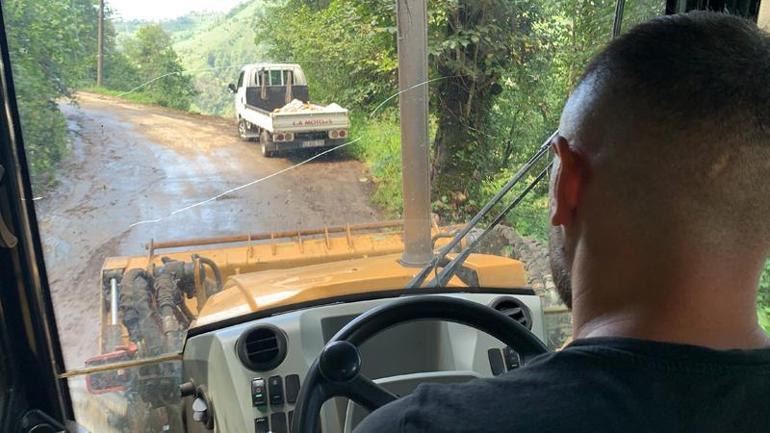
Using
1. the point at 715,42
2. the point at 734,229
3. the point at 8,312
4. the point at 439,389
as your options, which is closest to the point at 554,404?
the point at 439,389

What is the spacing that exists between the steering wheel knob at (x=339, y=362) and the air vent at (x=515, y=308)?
3.13ft

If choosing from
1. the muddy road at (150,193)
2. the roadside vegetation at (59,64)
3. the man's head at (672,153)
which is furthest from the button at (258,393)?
the man's head at (672,153)

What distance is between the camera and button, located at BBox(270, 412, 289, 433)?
1.98 m

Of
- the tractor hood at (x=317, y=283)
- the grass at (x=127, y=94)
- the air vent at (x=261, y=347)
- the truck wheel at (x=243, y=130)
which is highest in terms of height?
the grass at (x=127, y=94)

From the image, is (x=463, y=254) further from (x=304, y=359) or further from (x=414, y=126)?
(x=304, y=359)

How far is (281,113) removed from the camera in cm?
215

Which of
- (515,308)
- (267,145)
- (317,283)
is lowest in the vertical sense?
(515,308)

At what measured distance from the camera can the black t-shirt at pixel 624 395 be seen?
2.81ft

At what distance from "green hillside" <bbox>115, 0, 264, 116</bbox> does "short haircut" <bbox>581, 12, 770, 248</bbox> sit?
52.7 inches

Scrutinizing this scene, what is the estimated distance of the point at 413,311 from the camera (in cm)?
152

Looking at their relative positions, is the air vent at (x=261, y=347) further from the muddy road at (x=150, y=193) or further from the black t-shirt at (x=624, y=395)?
the black t-shirt at (x=624, y=395)

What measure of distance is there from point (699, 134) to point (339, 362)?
0.80m

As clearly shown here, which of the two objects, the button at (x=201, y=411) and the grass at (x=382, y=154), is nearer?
the button at (x=201, y=411)

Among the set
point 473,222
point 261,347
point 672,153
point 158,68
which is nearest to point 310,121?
point 158,68
